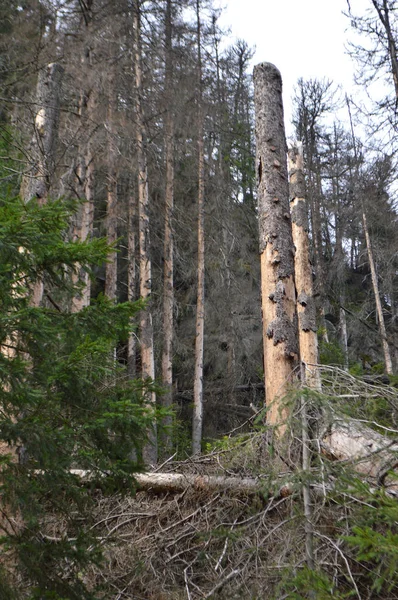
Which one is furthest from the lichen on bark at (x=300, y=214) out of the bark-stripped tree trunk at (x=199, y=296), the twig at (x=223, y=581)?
the bark-stripped tree trunk at (x=199, y=296)

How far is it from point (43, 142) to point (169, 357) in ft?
30.1

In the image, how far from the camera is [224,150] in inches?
837

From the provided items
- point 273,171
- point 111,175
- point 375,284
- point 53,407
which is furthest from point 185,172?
point 53,407

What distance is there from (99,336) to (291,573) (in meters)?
2.67

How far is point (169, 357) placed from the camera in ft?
52.9

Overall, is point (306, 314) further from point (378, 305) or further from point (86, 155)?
point (378, 305)

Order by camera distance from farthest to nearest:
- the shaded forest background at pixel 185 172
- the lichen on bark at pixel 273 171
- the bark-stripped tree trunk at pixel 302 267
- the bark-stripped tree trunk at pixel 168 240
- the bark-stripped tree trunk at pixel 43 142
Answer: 1. the bark-stripped tree trunk at pixel 168 240
2. the shaded forest background at pixel 185 172
3. the bark-stripped tree trunk at pixel 302 267
4. the bark-stripped tree trunk at pixel 43 142
5. the lichen on bark at pixel 273 171

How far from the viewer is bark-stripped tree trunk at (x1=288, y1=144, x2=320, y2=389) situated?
810 cm

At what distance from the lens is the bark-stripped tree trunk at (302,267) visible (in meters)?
8.10

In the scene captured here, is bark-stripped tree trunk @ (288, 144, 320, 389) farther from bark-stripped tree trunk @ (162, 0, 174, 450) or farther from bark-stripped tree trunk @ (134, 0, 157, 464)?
bark-stripped tree trunk @ (162, 0, 174, 450)

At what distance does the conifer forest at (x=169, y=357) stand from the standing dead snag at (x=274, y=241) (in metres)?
0.02

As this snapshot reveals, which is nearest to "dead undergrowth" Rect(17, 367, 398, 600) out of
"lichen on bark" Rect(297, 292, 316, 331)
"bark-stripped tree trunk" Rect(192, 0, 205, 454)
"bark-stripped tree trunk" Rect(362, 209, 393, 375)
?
"lichen on bark" Rect(297, 292, 316, 331)

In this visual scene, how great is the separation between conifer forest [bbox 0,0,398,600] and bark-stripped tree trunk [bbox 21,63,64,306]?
0.13ft

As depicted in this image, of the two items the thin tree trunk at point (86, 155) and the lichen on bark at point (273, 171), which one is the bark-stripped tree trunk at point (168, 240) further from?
the lichen on bark at point (273, 171)
